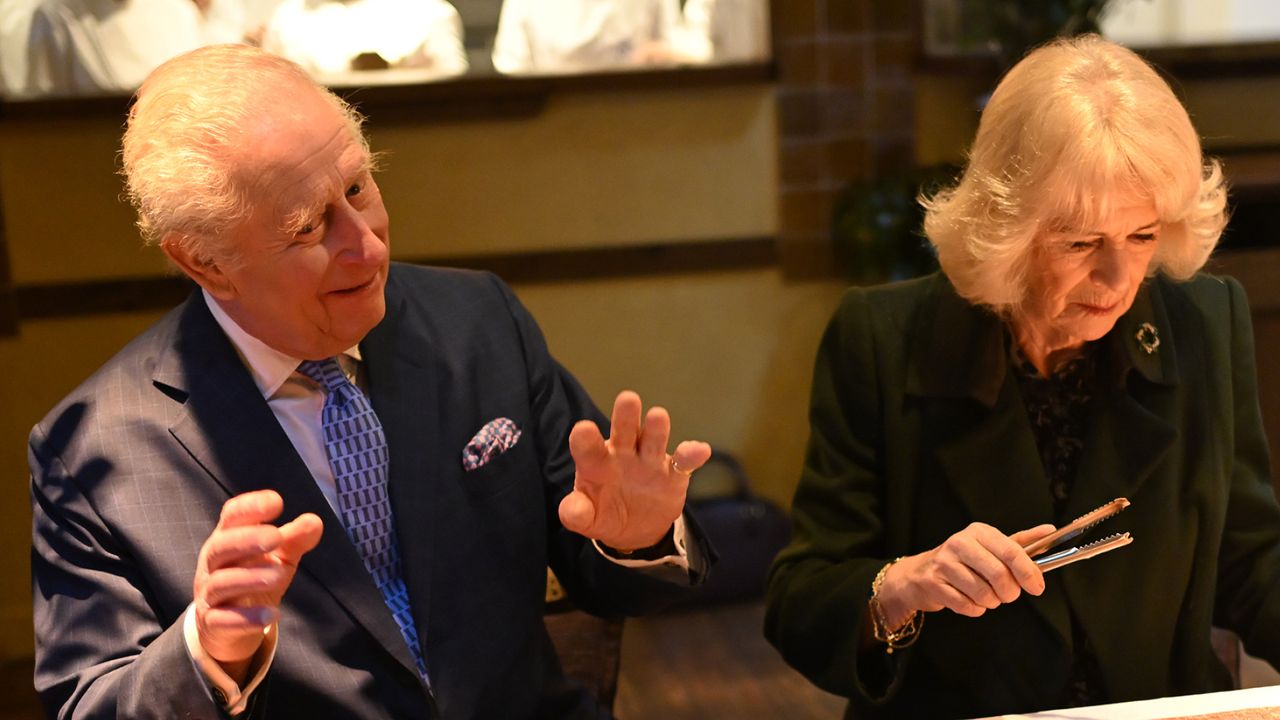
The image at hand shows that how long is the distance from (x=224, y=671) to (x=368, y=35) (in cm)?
298

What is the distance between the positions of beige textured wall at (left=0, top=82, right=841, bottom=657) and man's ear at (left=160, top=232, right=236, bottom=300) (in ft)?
8.11

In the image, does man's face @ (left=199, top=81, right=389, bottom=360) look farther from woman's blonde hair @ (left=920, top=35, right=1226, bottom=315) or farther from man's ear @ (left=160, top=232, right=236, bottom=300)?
woman's blonde hair @ (left=920, top=35, right=1226, bottom=315)

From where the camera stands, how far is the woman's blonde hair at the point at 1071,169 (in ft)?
5.40

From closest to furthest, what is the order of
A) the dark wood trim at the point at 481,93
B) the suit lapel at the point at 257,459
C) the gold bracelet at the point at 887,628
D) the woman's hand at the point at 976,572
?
the woman's hand at the point at 976,572 → the suit lapel at the point at 257,459 → the gold bracelet at the point at 887,628 → the dark wood trim at the point at 481,93

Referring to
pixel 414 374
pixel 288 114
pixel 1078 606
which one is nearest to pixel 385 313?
pixel 414 374

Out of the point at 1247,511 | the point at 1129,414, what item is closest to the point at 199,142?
the point at 1129,414

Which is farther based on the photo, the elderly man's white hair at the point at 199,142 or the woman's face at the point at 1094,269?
the woman's face at the point at 1094,269

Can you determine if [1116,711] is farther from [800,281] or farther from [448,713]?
[800,281]

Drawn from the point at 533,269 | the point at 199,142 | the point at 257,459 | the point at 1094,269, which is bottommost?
the point at 533,269

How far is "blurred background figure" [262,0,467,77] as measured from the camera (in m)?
4.00

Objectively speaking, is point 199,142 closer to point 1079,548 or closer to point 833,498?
point 833,498

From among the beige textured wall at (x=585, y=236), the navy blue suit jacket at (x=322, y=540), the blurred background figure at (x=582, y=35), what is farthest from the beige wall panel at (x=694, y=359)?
the navy blue suit jacket at (x=322, y=540)

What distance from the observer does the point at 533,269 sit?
4.23m

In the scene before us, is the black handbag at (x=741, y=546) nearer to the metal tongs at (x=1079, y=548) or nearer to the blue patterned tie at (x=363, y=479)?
the blue patterned tie at (x=363, y=479)
